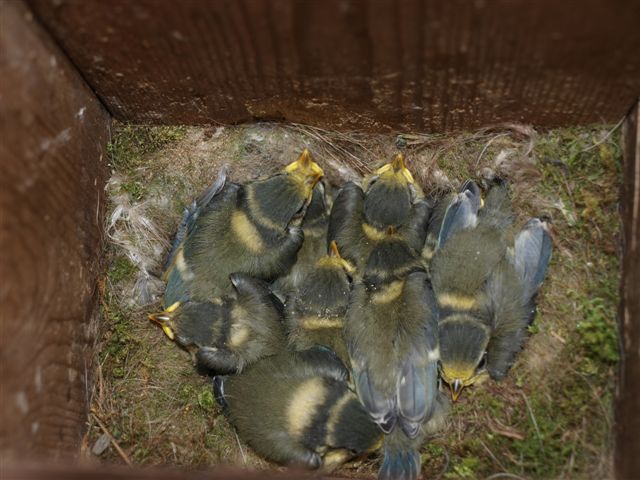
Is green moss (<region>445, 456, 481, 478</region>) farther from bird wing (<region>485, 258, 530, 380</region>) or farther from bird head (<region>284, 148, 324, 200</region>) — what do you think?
bird head (<region>284, 148, 324, 200</region>)

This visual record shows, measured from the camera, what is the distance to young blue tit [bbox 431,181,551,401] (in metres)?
1.93

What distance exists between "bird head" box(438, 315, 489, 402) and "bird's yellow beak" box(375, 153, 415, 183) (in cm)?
51

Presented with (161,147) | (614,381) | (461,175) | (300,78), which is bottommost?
(614,381)

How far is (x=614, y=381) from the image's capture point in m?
1.81

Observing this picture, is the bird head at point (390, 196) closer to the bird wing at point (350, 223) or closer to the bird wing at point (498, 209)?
the bird wing at point (350, 223)

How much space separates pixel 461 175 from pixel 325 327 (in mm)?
712

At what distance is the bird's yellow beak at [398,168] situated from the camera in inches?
82.4

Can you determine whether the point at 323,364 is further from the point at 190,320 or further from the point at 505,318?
the point at 505,318

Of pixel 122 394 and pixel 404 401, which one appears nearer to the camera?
pixel 404 401

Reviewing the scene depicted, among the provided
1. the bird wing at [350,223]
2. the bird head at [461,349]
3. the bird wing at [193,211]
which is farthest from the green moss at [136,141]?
the bird head at [461,349]

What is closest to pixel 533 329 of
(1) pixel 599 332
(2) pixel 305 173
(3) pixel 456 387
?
(1) pixel 599 332

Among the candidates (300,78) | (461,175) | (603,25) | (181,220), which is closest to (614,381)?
(461,175)

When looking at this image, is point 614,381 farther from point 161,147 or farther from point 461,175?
point 161,147

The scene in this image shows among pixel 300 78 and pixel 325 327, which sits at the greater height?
pixel 300 78
